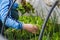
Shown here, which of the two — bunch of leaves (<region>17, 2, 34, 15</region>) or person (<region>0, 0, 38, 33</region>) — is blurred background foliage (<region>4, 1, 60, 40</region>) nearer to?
person (<region>0, 0, 38, 33</region>)

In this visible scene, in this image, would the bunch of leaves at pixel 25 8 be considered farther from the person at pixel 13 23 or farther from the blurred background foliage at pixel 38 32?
the person at pixel 13 23

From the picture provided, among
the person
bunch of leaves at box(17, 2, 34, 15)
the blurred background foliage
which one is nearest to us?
the person

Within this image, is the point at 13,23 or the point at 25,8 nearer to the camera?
the point at 13,23

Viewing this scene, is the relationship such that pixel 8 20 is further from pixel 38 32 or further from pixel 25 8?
pixel 25 8

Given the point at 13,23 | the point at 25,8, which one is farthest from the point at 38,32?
the point at 25,8

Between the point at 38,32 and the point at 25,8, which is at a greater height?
the point at 25,8

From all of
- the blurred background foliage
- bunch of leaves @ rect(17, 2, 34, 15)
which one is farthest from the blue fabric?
bunch of leaves @ rect(17, 2, 34, 15)

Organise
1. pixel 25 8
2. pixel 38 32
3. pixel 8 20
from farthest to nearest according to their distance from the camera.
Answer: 1. pixel 25 8
2. pixel 38 32
3. pixel 8 20

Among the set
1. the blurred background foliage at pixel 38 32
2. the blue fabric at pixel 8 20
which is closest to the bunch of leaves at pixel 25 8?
the blurred background foliage at pixel 38 32

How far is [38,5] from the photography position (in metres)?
3.76

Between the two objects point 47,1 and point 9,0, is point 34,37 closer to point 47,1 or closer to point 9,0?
point 9,0

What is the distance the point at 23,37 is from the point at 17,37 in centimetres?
14

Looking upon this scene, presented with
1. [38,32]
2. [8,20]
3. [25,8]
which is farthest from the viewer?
[25,8]

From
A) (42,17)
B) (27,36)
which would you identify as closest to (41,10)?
(42,17)
